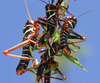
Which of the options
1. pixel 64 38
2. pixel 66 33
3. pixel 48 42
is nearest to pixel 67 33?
pixel 66 33

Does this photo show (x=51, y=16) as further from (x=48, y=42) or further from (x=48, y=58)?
(x=48, y=58)

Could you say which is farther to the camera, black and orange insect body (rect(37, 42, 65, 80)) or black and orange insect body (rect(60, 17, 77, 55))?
black and orange insect body (rect(37, 42, 65, 80))

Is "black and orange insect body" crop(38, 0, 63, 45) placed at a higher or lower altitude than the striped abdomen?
higher

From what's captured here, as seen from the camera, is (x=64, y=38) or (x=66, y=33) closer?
(x=64, y=38)

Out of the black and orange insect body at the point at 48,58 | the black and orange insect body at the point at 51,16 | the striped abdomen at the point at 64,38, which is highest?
the black and orange insect body at the point at 51,16

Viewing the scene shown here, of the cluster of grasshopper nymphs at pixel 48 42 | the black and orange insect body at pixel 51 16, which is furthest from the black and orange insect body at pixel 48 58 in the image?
the black and orange insect body at pixel 51 16

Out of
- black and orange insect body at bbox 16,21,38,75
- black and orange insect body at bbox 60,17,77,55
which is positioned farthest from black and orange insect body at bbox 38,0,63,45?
black and orange insect body at bbox 16,21,38,75

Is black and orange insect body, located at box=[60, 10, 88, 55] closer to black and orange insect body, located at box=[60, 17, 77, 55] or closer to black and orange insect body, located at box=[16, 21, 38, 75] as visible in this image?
black and orange insect body, located at box=[60, 17, 77, 55]

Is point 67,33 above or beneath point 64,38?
above

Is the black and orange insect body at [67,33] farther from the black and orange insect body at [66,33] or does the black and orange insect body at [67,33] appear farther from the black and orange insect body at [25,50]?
the black and orange insect body at [25,50]

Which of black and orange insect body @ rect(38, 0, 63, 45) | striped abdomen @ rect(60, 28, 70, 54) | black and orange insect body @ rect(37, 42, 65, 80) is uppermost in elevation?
black and orange insect body @ rect(38, 0, 63, 45)

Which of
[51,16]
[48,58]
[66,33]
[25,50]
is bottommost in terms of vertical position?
[48,58]

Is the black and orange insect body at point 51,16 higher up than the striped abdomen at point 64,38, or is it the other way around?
the black and orange insect body at point 51,16

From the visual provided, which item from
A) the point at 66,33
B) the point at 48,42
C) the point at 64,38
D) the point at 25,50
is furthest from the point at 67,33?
the point at 25,50
